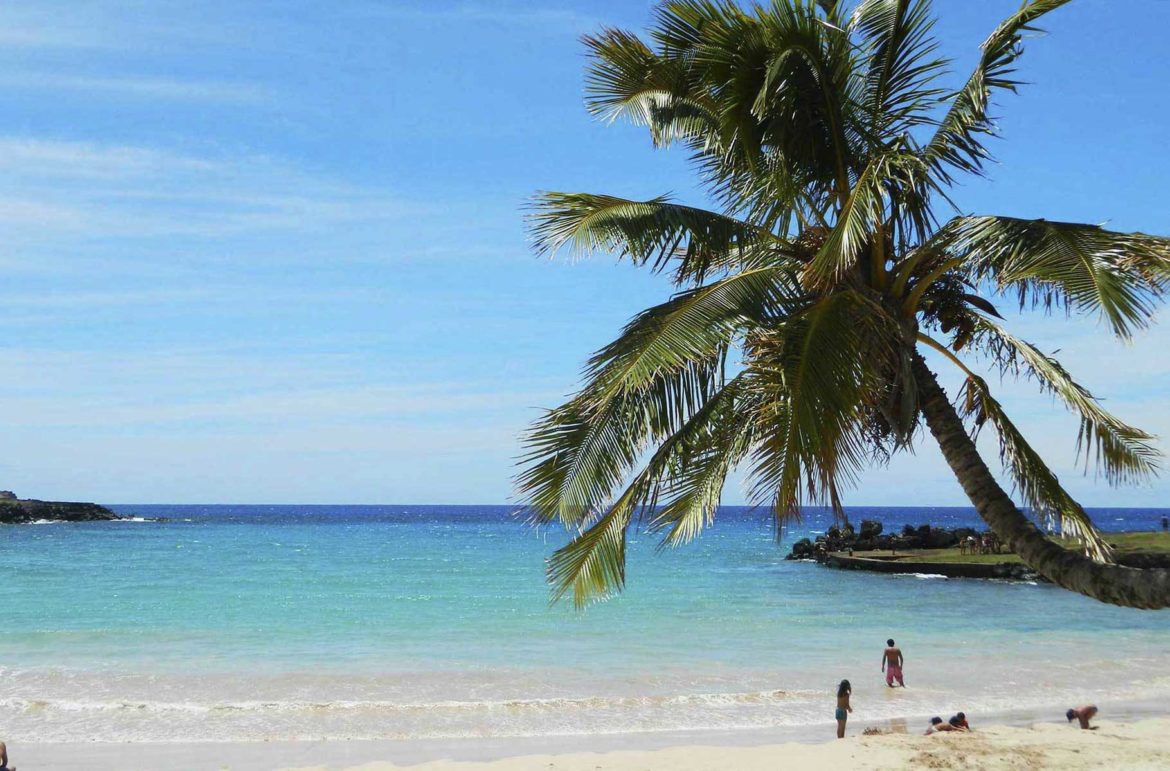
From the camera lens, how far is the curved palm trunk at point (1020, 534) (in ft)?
16.8

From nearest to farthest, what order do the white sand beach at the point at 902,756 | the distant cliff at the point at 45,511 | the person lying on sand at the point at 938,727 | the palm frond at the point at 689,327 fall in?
1. the palm frond at the point at 689,327
2. the white sand beach at the point at 902,756
3. the person lying on sand at the point at 938,727
4. the distant cliff at the point at 45,511

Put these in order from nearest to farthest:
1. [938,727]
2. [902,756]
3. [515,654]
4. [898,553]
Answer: [902,756], [938,727], [515,654], [898,553]

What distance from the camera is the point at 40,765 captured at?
12.3m

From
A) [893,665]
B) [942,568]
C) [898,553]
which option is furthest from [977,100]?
[898,553]

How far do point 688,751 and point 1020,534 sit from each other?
734 centimetres

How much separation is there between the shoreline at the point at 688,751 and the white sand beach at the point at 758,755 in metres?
0.01

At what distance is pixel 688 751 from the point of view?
483 inches

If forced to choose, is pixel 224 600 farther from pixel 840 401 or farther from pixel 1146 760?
pixel 840 401

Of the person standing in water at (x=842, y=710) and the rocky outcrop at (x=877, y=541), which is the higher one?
the rocky outcrop at (x=877, y=541)

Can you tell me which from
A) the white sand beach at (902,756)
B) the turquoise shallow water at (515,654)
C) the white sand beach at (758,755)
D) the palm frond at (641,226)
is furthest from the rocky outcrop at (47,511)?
the palm frond at (641,226)

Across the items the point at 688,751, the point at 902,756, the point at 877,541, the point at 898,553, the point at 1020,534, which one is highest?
the point at 1020,534

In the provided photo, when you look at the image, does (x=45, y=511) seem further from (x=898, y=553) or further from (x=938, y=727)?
(x=938, y=727)

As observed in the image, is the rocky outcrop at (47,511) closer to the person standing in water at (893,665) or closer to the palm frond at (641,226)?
the person standing in water at (893,665)

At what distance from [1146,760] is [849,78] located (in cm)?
892
